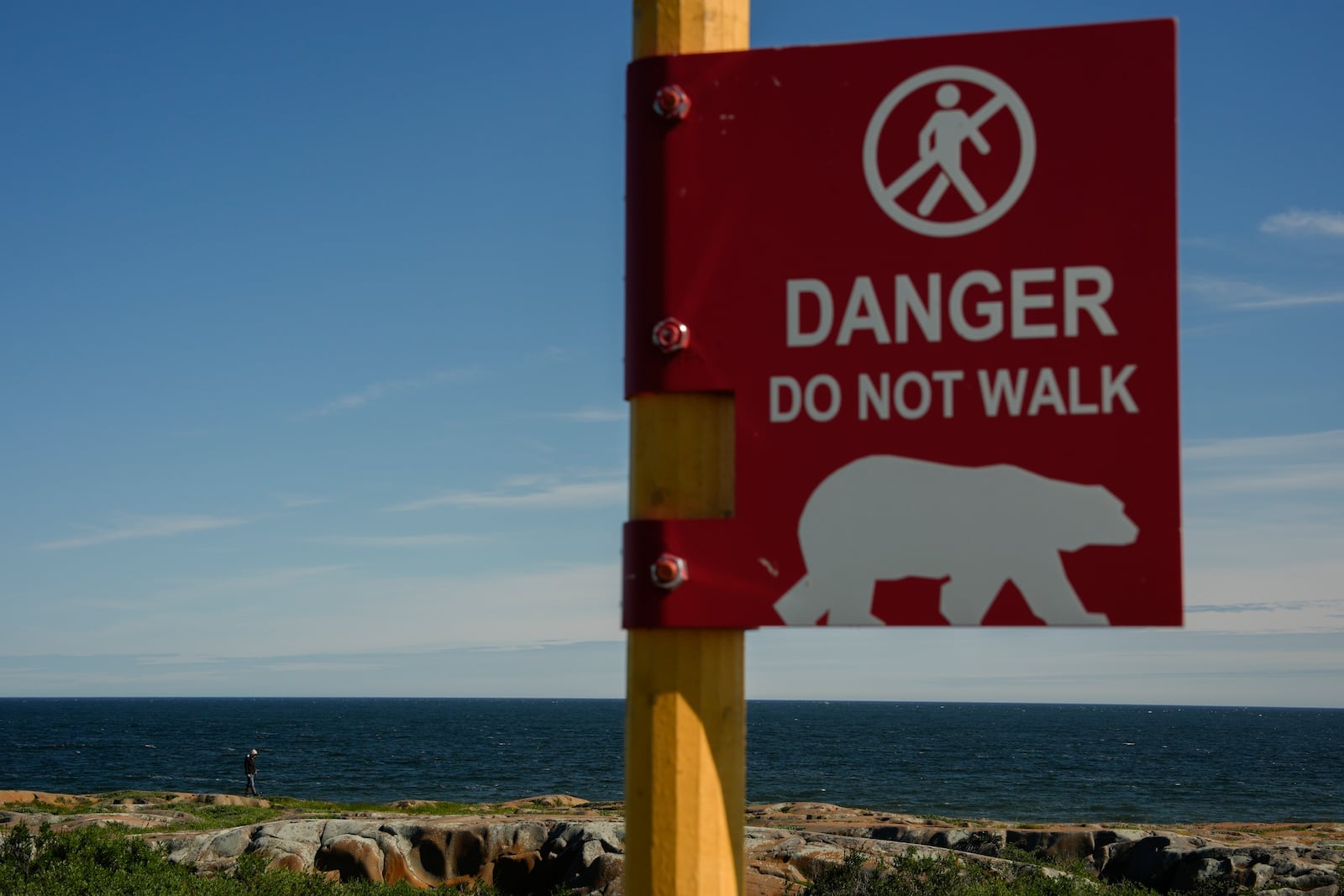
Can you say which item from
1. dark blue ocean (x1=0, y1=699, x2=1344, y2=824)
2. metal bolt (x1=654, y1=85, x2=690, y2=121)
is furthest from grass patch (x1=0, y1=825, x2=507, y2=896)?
dark blue ocean (x1=0, y1=699, x2=1344, y2=824)

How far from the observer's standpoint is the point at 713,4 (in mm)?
2947

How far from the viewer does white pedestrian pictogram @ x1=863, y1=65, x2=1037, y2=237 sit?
2695 millimetres

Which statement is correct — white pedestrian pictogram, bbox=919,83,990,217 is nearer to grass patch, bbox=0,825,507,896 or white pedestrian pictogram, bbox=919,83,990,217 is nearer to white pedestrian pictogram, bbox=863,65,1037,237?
white pedestrian pictogram, bbox=863,65,1037,237

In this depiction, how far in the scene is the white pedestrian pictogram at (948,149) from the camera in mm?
2695

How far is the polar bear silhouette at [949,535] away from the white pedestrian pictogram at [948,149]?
57cm

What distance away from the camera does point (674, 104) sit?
2.86 m

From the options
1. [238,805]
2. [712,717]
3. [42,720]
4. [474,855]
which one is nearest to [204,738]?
[42,720]

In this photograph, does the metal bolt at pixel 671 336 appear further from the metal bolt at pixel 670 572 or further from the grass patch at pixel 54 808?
the grass patch at pixel 54 808

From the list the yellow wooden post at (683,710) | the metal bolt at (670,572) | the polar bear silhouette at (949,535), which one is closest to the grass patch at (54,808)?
the yellow wooden post at (683,710)

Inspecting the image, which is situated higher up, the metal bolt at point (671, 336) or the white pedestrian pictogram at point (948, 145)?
the white pedestrian pictogram at point (948, 145)

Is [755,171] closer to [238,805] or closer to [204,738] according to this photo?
[238,805]

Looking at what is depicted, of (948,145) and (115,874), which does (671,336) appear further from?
(115,874)

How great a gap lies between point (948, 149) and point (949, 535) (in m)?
0.89

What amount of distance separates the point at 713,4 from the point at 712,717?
1.74 metres
